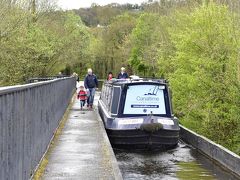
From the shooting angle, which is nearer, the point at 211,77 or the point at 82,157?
the point at 82,157

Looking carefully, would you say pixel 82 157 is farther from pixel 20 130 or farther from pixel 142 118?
pixel 142 118

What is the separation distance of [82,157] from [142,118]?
4712 millimetres

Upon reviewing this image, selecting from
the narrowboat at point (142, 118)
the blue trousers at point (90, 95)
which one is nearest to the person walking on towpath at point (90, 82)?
the blue trousers at point (90, 95)

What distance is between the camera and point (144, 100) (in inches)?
615

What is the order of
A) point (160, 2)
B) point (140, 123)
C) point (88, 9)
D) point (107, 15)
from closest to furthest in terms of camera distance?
point (140, 123) → point (160, 2) → point (107, 15) → point (88, 9)

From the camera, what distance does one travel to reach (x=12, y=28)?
22.1m

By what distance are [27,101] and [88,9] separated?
114757 millimetres

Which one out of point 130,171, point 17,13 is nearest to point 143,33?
point 17,13

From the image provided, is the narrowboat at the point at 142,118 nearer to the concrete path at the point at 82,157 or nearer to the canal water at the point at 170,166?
the canal water at the point at 170,166

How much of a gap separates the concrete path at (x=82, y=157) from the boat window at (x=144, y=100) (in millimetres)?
1225

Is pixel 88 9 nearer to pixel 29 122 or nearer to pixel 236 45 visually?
pixel 236 45

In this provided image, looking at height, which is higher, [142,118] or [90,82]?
[90,82]

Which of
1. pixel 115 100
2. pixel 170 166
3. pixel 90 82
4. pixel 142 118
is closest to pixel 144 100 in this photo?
pixel 142 118

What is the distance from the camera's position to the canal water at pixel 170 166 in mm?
12000
